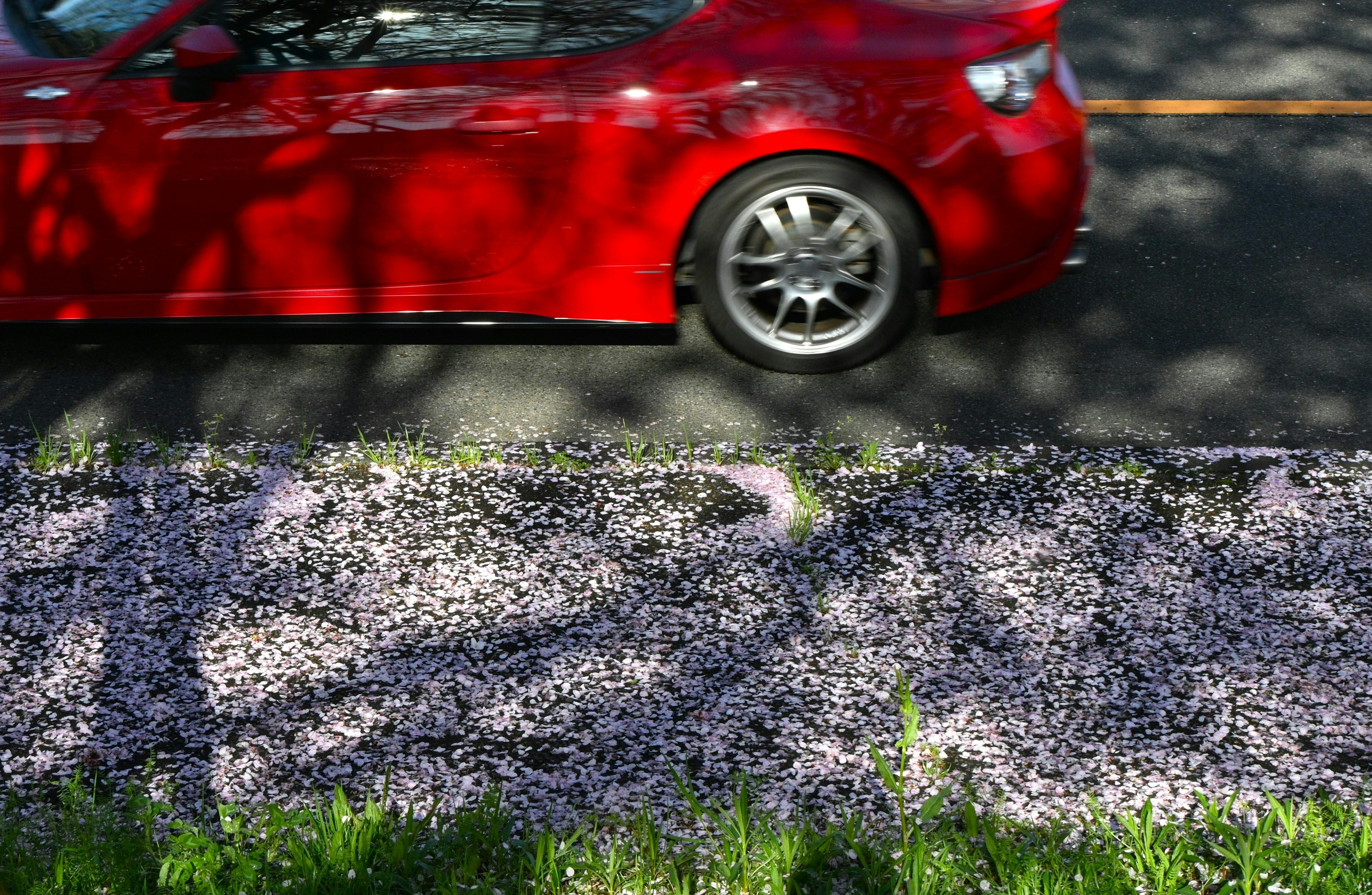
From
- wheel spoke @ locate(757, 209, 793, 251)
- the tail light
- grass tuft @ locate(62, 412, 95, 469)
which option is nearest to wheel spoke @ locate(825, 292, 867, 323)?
wheel spoke @ locate(757, 209, 793, 251)

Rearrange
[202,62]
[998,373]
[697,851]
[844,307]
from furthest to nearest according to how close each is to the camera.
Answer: [998,373], [844,307], [202,62], [697,851]

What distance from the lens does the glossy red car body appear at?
4.56 metres

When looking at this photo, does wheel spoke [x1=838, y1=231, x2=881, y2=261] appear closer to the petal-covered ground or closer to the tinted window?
the petal-covered ground

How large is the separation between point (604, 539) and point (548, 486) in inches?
14.0

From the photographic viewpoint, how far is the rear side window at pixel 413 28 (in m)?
4.65

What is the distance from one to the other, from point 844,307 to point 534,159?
1161mm

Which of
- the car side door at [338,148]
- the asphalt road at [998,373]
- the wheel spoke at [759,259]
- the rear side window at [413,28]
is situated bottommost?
the asphalt road at [998,373]

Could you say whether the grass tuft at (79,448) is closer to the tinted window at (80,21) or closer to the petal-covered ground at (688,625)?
the petal-covered ground at (688,625)

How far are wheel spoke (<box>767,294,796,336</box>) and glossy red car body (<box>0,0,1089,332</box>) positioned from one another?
0.36m

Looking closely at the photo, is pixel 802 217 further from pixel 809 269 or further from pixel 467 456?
pixel 467 456

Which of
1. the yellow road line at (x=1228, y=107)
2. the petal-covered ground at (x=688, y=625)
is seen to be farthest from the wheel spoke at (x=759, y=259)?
the yellow road line at (x=1228, y=107)

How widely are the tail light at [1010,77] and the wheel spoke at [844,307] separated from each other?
2.63 ft

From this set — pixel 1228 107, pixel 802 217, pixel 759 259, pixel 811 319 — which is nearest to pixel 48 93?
pixel 759 259

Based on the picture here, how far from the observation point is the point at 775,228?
473cm
